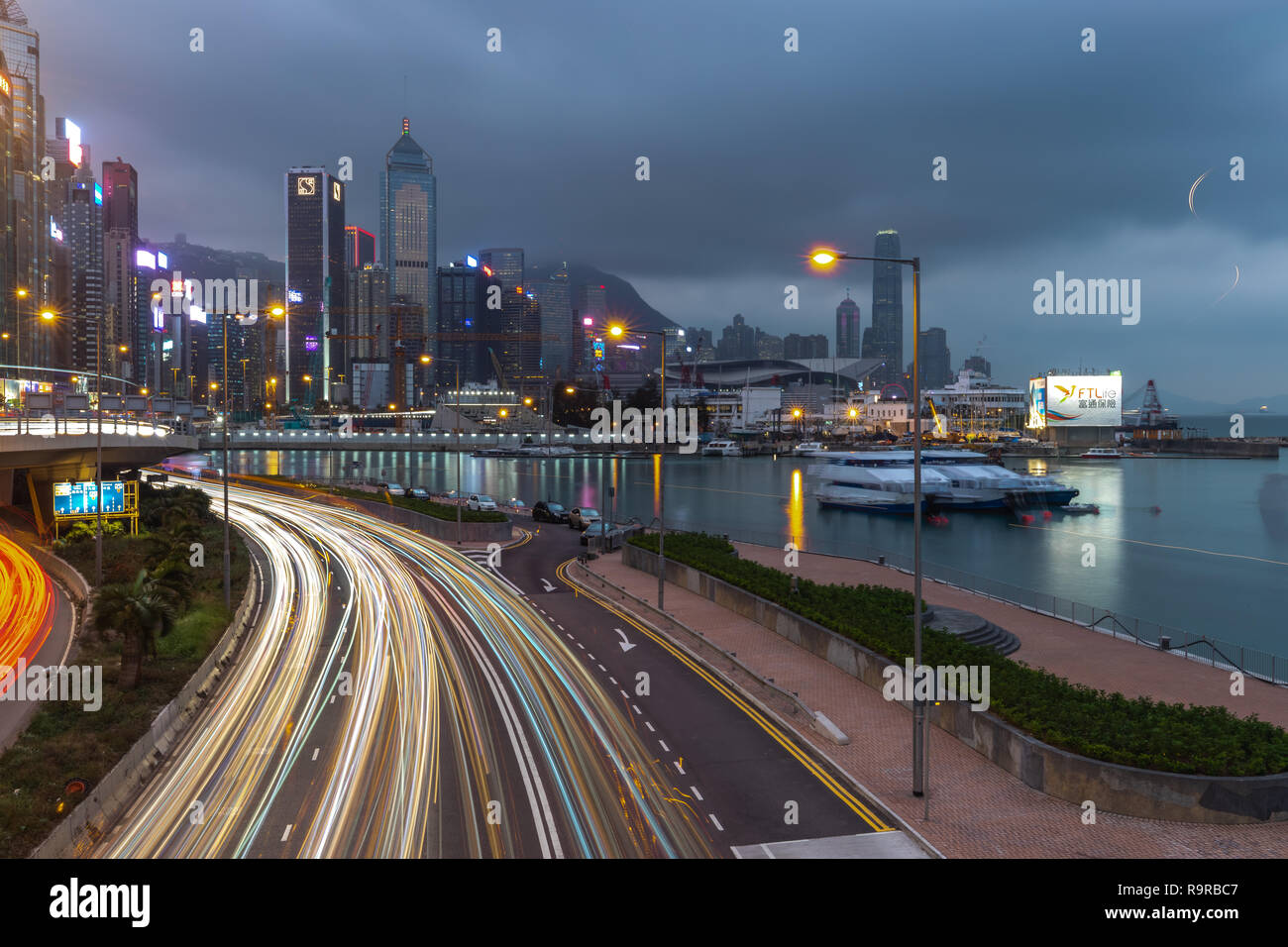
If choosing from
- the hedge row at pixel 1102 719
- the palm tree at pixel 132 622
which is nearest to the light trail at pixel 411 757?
the palm tree at pixel 132 622

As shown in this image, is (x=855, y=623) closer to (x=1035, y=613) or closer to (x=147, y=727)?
(x=1035, y=613)

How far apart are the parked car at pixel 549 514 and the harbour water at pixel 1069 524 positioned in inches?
126

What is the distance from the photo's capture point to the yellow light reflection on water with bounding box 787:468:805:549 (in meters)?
67.6

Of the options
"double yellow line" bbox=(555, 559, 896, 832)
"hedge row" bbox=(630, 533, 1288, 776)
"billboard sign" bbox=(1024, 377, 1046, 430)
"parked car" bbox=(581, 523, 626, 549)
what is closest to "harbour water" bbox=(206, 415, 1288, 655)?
"parked car" bbox=(581, 523, 626, 549)

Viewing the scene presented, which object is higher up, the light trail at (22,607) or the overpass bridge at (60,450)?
the overpass bridge at (60,450)

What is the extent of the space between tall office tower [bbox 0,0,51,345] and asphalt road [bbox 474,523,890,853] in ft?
444

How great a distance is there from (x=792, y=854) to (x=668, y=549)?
24578 mm

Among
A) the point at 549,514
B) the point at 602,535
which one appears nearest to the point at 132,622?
the point at 602,535

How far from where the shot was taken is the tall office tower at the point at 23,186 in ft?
426

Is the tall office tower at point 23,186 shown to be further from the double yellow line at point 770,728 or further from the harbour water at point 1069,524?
the double yellow line at point 770,728

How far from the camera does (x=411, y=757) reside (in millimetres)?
16203

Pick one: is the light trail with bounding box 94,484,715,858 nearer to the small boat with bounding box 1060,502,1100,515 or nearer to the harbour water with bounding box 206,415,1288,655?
the harbour water with bounding box 206,415,1288,655

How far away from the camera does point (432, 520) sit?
160 feet
